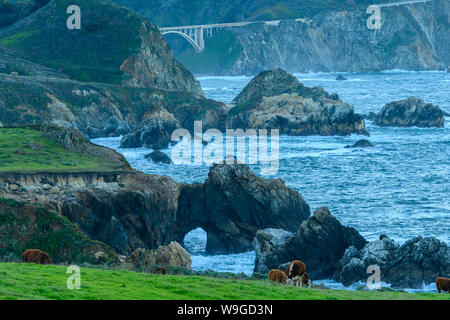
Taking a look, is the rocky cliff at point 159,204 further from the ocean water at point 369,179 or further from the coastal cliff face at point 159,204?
the ocean water at point 369,179

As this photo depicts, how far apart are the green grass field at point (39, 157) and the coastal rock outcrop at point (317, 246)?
20.1m

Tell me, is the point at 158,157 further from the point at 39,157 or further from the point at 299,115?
the point at 299,115

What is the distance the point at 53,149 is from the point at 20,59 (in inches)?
3711

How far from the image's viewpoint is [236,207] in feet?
232

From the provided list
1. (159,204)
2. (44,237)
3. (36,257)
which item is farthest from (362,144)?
(36,257)

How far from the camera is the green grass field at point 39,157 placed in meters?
71.9

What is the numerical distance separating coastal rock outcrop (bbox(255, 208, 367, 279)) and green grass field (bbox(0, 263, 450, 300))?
2312 cm

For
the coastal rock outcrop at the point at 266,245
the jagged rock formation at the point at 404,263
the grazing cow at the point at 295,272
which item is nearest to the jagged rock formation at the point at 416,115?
the coastal rock outcrop at the point at 266,245

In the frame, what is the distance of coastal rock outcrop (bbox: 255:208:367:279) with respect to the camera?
59525 mm

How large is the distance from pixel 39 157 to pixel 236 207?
20599 millimetres

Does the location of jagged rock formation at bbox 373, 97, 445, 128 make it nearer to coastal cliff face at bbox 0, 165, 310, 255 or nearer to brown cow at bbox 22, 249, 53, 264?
coastal cliff face at bbox 0, 165, 310, 255

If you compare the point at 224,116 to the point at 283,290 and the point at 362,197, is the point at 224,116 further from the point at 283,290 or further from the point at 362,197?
the point at 283,290
